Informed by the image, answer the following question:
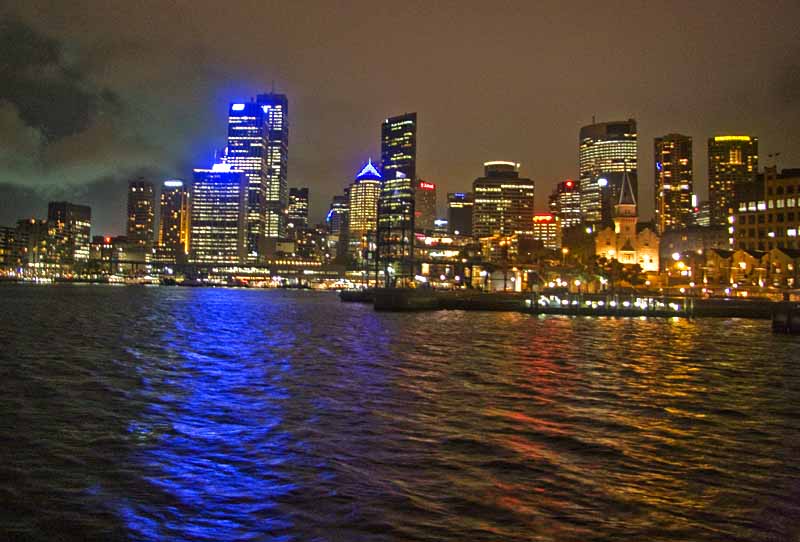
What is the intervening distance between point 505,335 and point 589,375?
2440cm

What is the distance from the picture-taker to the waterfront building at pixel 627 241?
167m

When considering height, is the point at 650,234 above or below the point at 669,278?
above

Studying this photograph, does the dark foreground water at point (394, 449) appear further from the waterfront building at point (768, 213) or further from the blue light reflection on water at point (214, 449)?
the waterfront building at point (768, 213)

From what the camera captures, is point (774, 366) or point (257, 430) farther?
point (774, 366)

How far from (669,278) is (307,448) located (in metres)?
151

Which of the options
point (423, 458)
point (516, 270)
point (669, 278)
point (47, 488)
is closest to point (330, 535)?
point (423, 458)

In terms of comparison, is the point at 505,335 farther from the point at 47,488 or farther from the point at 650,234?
the point at 650,234

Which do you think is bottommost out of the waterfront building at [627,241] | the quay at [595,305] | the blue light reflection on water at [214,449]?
the blue light reflection on water at [214,449]

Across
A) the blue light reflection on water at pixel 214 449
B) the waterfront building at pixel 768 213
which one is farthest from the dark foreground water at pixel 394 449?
the waterfront building at pixel 768 213

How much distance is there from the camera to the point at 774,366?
34.9m

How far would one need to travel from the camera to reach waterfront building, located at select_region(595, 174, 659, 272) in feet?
547

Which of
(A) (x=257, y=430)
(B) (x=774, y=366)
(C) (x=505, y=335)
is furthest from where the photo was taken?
(C) (x=505, y=335)

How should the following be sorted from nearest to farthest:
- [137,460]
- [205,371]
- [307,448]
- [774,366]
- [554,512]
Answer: [554,512]
[137,460]
[307,448]
[205,371]
[774,366]

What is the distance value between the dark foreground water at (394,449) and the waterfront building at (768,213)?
115 meters
